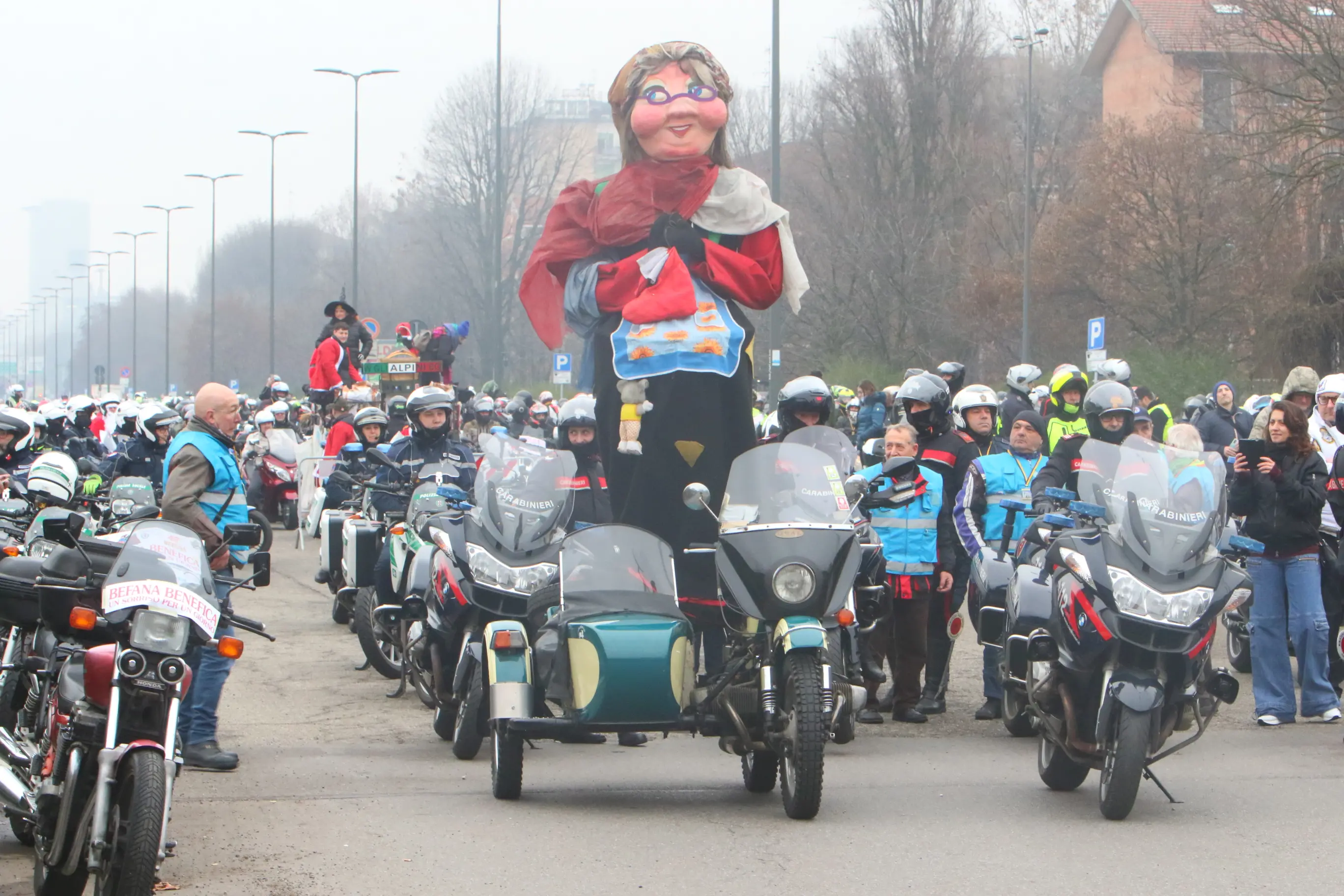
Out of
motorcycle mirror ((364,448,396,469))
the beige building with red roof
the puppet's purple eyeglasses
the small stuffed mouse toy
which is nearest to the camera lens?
the small stuffed mouse toy

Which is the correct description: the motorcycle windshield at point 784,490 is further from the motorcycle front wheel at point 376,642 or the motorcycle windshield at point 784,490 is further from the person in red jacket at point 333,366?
the person in red jacket at point 333,366

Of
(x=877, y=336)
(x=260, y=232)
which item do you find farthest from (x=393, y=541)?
(x=260, y=232)

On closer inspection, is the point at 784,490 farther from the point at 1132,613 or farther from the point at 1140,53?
the point at 1140,53

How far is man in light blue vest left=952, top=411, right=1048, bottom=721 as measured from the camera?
956cm

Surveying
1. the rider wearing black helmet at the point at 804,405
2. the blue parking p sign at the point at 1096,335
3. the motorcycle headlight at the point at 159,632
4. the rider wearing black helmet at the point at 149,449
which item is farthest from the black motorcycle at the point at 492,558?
the blue parking p sign at the point at 1096,335

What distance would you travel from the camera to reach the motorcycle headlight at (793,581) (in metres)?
6.89

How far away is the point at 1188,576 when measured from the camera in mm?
6922

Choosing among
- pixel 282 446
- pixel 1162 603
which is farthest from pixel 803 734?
pixel 282 446

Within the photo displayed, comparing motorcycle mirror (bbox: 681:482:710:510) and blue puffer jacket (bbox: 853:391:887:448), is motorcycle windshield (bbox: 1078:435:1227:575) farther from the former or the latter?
blue puffer jacket (bbox: 853:391:887:448)

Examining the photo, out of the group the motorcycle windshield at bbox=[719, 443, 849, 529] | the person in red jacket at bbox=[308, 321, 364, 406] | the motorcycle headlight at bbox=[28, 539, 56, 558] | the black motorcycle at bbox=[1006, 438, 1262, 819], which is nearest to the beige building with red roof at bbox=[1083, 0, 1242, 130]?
the person in red jacket at bbox=[308, 321, 364, 406]

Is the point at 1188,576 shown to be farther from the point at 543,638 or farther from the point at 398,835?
the point at 398,835

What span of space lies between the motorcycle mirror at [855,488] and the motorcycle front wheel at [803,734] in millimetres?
724

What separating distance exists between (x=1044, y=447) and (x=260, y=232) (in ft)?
335

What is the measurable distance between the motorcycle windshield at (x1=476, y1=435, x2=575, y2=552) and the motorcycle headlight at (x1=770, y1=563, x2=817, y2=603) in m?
1.45
